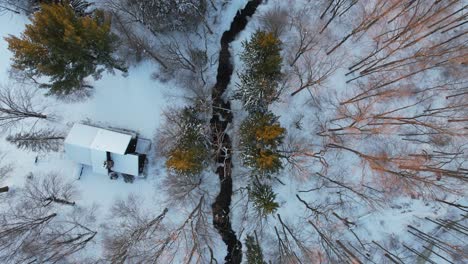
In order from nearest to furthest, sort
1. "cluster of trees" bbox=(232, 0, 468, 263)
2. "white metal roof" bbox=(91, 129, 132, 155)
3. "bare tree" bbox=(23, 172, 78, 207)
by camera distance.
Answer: "white metal roof" bbox=(91, 129, 132, 155) < "bare tree" bbox=(23, 172, 78, 207) < "cluster of trees" bbox=(232, 0, 468, 263)

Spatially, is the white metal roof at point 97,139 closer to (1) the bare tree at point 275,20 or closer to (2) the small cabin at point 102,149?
(2) the small cabin at point 102,149

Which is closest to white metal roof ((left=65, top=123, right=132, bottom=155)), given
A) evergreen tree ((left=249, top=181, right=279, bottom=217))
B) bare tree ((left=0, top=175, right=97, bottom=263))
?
bare tree ((left=0, top=175, right=97, bottom=263))

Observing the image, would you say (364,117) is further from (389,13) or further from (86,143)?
(86,143)

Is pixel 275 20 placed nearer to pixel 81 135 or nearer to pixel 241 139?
pixel 241 139

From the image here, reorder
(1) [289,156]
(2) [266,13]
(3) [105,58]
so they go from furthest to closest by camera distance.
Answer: (2) [266,13], (1) [289,156], (3) [105,58]

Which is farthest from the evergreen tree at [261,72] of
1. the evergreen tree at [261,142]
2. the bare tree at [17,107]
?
the bare tree at [17,107]

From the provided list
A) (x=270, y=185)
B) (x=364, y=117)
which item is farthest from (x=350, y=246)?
(x=364, y=117)

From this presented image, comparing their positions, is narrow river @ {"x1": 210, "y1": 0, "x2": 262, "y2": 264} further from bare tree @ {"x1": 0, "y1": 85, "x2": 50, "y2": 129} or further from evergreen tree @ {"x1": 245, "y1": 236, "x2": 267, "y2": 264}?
bare tree @ {"x1": 0, "y1": 85, "x2": 50, "y2": 129}
